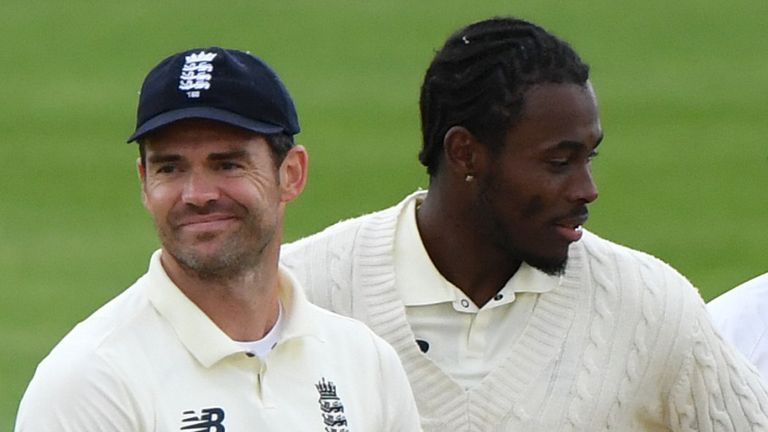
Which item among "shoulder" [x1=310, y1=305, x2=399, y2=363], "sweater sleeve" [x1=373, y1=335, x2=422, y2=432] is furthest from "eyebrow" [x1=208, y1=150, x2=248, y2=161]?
"sweater sleeve" [x1=373, y1=335, x2=422, y2=432]

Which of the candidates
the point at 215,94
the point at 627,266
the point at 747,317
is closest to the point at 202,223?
the point at 215,94

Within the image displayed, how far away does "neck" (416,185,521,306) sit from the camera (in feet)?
13.9

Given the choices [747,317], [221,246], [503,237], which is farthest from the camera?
[747,317]

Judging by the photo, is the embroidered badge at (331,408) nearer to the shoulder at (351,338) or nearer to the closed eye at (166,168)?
the shoulder at (351,338)

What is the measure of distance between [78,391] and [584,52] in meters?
11.1

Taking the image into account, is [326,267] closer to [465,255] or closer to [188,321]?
[465,255]

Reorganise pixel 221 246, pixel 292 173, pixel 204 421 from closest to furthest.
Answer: pixel 204 421 < pixel 221 246 < pixel 292 173

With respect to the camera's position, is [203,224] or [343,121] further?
[343,121]

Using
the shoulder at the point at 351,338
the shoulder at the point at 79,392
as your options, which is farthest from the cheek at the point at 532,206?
the shoulder at the point at 79,392

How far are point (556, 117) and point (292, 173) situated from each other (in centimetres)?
69

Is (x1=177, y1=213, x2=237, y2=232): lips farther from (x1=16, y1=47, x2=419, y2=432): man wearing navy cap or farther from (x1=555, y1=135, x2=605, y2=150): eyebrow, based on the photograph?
(x1=555, y1=135, x2=605, y2=150): eyebrow

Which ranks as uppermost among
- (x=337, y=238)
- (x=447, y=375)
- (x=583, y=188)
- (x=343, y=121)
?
(x=583, y=188)

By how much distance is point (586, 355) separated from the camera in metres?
4.24

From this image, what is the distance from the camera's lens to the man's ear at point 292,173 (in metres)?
3.58
